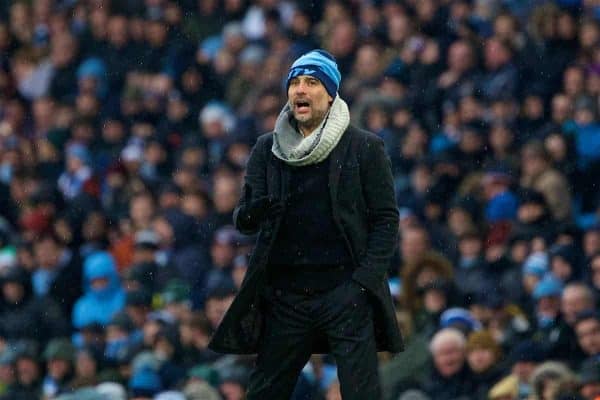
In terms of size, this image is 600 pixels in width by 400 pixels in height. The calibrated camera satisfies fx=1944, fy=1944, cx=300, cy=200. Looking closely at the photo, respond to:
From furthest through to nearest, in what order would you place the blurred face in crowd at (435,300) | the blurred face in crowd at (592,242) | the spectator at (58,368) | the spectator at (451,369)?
1. the spectator at (58,368)
2. the blurred face in crowd at (435,300)
3. the blurred face in crowd at (592,242)
4. the spectator at (451,369)

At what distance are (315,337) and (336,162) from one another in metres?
0.89

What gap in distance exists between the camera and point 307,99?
953 cm

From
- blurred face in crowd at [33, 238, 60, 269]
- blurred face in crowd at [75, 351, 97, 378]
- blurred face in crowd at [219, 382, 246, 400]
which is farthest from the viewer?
blurred face in crowd at [33, 238, 60, 269]

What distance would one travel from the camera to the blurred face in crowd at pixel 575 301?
12797 mm

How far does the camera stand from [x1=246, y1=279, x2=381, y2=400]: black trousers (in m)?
9.55

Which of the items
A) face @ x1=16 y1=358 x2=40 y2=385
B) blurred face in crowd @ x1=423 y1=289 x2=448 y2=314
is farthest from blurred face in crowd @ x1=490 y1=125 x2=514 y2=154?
face @ x1=16 y1=358 x2=40 y2=385

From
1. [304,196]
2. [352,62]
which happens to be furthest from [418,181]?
[304,196]

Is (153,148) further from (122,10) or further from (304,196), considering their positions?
(304,196)

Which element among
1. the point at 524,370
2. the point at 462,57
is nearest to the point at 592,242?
the point at 524,370

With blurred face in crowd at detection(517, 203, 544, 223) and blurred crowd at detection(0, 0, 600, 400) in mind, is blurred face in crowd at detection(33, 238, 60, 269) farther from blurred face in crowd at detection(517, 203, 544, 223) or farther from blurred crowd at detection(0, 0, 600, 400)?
blurred face in crowd at detection(517, 203, 544, 223)

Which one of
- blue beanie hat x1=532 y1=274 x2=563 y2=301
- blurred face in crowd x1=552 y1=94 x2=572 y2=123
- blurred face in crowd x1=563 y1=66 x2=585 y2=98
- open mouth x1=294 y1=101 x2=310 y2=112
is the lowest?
blue beanie hat x1=532 y1=274 x2=563 y2=301

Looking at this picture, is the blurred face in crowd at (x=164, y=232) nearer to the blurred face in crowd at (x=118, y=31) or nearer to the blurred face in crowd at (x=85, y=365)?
the blurred face in crowd at (x=85, y=365)

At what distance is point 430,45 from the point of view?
17.7 metres

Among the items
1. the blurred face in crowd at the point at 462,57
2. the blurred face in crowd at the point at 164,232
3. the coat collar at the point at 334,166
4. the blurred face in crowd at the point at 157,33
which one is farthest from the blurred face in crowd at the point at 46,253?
the coat collar at the point at 334,166
